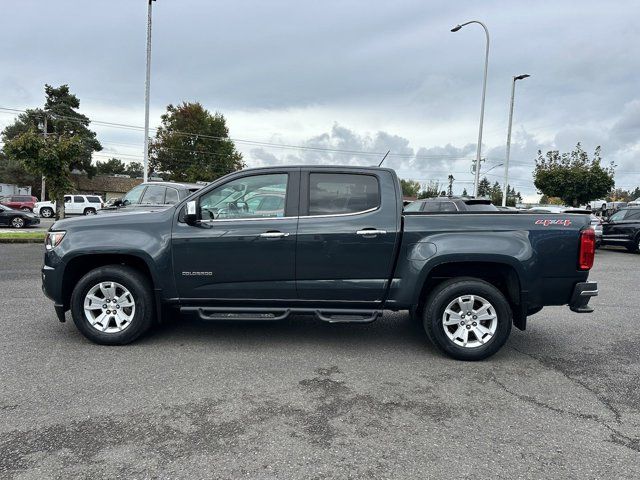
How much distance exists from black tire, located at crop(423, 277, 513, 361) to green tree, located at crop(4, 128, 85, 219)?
14606mm

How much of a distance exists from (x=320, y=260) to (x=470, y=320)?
1.61 metres

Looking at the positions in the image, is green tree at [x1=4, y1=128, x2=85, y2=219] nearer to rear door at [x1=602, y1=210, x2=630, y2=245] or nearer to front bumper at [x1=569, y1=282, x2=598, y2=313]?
front bumper at [x1=569, y1=282, x2=598, y2=313]

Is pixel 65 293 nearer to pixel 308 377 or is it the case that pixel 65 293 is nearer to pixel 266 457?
pixel 308 377

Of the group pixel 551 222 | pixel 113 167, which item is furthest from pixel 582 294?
pixel 113 167

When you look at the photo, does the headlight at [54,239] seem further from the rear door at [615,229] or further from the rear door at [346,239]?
the rear door at [615,229]

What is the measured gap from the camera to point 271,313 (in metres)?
→ 4.54

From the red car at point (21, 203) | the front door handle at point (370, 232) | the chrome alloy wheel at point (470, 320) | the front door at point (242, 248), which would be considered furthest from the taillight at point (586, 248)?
the red car at point (21, 203)

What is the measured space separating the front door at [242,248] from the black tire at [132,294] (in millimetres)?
388

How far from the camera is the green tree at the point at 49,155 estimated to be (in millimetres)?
14492

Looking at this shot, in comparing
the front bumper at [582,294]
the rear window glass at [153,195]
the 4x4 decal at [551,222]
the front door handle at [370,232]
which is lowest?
the front bumper at [582,294]

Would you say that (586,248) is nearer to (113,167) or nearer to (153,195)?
(153,195)

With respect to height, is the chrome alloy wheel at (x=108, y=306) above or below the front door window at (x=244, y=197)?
below

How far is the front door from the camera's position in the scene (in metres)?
4.48

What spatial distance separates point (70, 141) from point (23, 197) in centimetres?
1772
